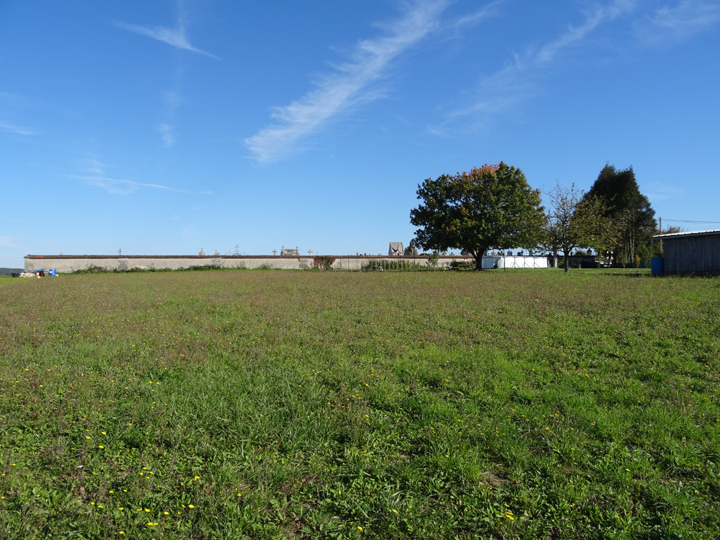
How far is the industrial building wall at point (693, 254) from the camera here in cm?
2584

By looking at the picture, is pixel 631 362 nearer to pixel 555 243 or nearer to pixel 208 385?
pixel 208 385

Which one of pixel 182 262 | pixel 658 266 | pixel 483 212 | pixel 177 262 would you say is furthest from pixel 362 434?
pixel 177 262

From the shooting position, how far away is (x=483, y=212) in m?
42.4

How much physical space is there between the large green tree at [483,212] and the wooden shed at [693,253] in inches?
572

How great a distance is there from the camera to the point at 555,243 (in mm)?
43906

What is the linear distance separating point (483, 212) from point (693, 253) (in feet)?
61.1

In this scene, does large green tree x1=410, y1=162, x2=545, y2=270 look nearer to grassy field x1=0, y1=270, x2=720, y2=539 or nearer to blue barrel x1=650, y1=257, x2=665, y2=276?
blue barrel x1=650, y1=257, x2=665, y2=276

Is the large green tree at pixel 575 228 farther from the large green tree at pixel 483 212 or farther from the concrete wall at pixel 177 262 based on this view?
A: the concrete wall at pixel 177 262

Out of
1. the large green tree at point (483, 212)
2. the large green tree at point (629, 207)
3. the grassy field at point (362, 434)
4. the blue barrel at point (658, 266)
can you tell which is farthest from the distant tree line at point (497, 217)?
the grassy field at point (362, 434)

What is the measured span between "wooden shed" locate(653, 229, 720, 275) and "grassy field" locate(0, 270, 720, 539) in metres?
21.2

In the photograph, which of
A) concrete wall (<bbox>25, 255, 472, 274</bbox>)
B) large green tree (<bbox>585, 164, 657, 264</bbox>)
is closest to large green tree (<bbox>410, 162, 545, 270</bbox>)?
concrete wall (<bbox>25, 255, 472, 274</bbox>)

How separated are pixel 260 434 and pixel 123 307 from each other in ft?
41.5

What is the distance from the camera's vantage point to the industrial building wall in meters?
25.8

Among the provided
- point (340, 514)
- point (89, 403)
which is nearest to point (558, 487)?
point (340, 514)
